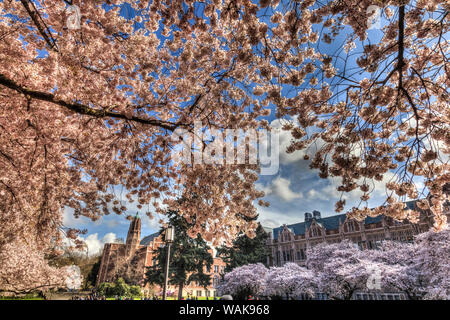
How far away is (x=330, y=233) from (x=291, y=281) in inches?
754

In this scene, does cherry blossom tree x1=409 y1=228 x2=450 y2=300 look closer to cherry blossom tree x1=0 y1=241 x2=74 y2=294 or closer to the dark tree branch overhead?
the dark tree branch overhead

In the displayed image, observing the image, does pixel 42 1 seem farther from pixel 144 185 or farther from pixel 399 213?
pixel 399 213

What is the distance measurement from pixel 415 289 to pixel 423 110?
18132mm

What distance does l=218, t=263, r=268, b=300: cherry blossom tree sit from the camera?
26408mm

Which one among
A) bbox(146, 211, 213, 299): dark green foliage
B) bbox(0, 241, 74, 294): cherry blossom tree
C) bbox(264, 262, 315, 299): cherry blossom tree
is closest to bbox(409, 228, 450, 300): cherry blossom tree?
bbox(264, 262, 315, 299): cherry blossom tree

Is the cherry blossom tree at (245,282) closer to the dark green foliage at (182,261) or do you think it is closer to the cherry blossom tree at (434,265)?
the dark green foliage at (182,261)

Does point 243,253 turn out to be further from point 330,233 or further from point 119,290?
point 119,290

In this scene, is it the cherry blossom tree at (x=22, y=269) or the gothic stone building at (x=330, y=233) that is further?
the gothic stone building at (x=330, y=233)

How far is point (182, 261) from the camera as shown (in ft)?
83.8

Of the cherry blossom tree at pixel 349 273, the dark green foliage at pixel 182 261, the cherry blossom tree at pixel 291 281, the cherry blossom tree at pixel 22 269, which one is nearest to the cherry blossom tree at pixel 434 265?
the cherry blossom tree at pixel 349 273

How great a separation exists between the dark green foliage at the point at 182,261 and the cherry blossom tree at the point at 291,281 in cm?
730

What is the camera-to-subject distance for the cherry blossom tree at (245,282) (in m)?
26.4

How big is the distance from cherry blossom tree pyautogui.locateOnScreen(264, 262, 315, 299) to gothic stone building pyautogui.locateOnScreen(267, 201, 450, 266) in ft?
25.3
